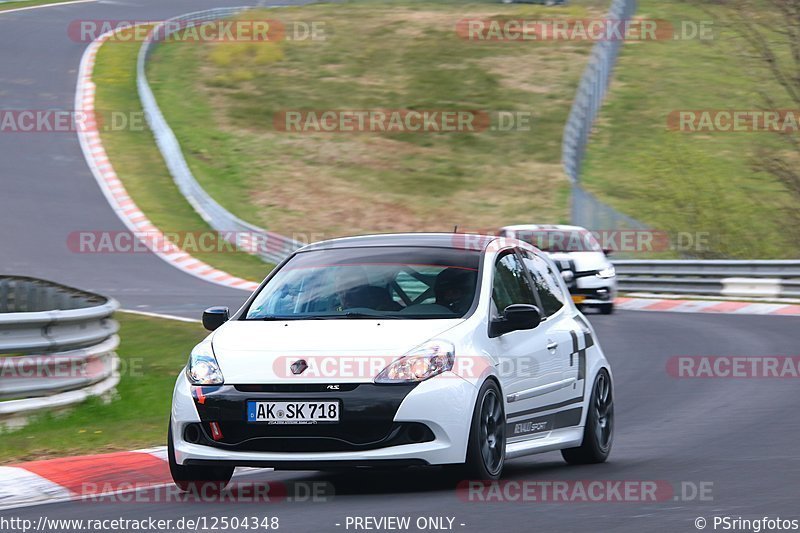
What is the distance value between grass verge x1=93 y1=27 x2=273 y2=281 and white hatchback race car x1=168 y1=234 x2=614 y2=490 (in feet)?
64.7

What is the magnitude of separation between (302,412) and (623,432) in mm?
4495

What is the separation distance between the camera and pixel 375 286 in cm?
867

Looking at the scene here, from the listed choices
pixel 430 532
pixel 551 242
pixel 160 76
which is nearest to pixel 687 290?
pixel 551 242

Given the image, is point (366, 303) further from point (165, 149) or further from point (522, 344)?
point (165, 149)

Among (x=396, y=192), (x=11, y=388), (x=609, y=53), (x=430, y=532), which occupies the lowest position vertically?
(x=396, y=192)

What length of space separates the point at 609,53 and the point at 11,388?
3336 cm

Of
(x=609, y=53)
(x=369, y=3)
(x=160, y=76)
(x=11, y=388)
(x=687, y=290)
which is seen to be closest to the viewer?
(x=11, y=388)

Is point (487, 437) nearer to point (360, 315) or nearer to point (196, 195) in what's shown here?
point (360, 315)

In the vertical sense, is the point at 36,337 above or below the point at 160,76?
above

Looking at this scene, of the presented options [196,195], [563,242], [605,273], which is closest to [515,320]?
[605,273]

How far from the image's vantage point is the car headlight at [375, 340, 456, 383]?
7770 millimetres

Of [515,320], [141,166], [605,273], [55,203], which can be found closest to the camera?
[515,320]

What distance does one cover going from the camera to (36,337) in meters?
11.0

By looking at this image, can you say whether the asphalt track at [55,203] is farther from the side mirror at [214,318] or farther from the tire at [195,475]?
the tire at [195,475]
